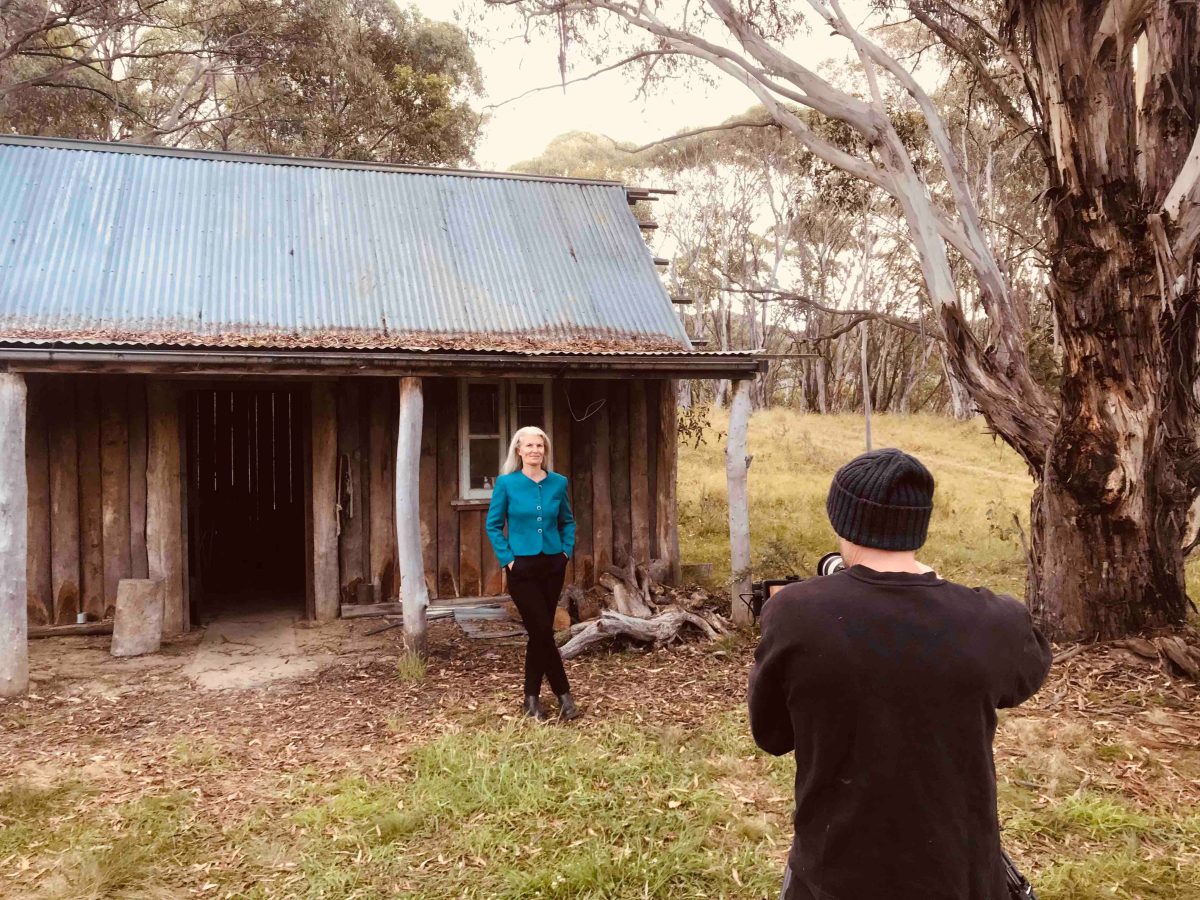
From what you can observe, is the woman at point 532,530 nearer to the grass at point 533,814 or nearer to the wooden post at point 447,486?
the grass at point 533,814

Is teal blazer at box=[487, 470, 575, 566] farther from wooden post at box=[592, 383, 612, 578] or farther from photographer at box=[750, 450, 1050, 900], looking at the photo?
wooden post at box=[592, 383, 612, 578]

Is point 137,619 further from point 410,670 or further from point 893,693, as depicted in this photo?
point 893,693

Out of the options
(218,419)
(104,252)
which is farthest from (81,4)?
(104,252)

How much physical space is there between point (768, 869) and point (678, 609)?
436 centimetres

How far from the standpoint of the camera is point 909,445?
22.5m

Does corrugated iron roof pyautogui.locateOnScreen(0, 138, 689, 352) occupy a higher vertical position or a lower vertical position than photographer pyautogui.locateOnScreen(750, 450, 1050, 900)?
higher

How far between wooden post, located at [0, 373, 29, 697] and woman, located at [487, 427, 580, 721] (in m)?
3.85

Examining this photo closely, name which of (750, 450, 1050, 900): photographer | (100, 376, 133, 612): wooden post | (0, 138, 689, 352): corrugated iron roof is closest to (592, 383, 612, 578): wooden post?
(0, 138, 689, 352): corrugated iron roof

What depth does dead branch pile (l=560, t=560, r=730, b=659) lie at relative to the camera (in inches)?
305

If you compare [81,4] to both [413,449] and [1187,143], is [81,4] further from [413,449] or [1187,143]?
[1187,143]

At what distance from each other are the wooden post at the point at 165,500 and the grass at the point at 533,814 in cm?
212

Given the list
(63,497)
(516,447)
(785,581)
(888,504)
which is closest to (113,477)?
(63,497)

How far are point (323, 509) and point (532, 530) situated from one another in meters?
4.05

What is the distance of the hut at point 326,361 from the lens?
758 centimetres
